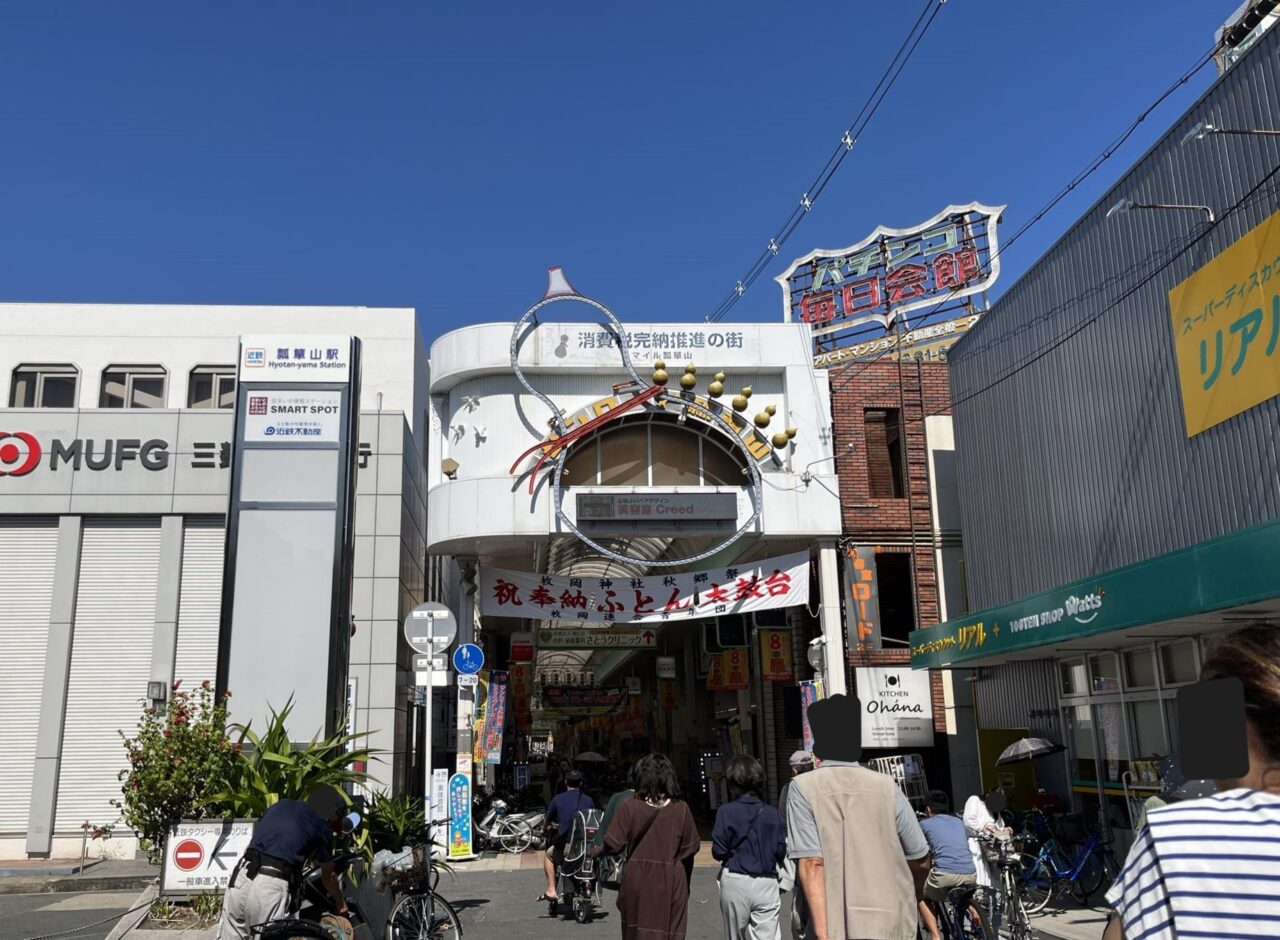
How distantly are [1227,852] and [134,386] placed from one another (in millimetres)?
28779

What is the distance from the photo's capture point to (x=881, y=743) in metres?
21.6

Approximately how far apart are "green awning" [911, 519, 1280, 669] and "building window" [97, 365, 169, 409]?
813 inches

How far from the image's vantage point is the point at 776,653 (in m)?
23.7

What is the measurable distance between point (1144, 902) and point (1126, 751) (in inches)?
568

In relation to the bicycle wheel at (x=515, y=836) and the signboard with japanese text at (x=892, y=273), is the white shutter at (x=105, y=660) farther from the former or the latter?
the signboard with japanese text at (x=892, y=273)

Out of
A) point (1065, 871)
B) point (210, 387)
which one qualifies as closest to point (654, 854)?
point (1065, 871)

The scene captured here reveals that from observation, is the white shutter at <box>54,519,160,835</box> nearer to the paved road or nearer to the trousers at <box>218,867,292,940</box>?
the paved road

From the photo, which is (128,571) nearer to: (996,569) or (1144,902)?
(996,569)

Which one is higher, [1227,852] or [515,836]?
[1227,852]

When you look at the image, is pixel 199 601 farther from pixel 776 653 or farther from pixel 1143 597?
pixel 1143 597

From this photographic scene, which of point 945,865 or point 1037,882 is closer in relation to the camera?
point 945,865

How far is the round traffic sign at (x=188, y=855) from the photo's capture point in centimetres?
952

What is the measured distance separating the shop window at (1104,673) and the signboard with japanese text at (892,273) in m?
22.3

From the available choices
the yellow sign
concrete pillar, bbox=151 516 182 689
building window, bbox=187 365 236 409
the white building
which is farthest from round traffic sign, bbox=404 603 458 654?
building window, bbox=187 365 236 409
